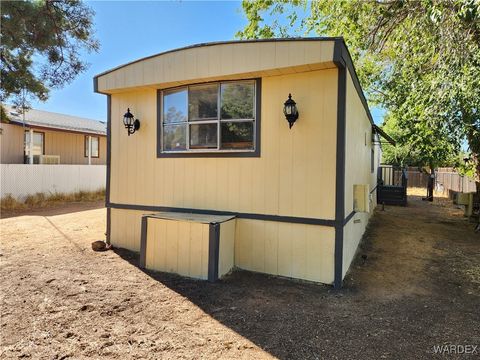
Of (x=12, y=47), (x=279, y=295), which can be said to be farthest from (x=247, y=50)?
(x=12, y=47)

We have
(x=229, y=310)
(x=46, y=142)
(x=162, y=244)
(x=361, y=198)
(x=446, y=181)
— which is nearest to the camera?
(x=229, y=310)

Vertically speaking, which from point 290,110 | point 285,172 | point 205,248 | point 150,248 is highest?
point 290,110

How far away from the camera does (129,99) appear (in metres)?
5.42

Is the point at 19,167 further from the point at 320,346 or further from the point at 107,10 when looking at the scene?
the point at 320,346

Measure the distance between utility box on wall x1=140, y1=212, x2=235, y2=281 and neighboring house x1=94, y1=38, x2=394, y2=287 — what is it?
0.05ft

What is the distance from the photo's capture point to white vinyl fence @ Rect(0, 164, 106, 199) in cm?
1038

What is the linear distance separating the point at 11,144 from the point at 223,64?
1265 centimetres

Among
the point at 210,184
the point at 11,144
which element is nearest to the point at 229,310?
the point at 210,184

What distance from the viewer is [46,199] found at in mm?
11305

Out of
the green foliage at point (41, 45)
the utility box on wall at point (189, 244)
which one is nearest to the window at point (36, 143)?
the green foliage at point (41, 45)

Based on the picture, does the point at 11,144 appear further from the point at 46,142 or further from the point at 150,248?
the point at 150,248

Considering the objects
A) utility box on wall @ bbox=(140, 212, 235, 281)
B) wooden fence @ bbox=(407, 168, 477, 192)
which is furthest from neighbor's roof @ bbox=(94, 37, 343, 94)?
wooden fence @ bbox=(407, 168, 477, 192)

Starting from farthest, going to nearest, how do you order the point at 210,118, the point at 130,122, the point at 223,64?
the point at 130,122, the point at 210,118, the point at 223,64

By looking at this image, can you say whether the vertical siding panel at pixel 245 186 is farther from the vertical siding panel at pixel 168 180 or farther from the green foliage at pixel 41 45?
the green foliage at pixel 41 45
